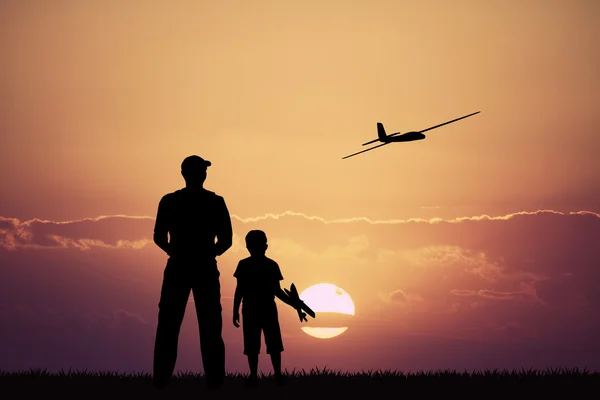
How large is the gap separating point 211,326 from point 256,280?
2.13m

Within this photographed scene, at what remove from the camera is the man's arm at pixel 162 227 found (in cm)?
1145

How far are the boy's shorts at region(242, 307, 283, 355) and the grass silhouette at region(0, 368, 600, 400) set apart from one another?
633mm

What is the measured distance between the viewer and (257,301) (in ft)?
44.4

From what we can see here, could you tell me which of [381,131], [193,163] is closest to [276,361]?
[193,163]

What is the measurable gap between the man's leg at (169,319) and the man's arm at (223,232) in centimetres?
71

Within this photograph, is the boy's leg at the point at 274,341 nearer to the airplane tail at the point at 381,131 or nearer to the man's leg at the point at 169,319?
the man's leg at the point at 169,319

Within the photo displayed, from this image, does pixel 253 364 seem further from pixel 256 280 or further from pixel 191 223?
pixel 191 223

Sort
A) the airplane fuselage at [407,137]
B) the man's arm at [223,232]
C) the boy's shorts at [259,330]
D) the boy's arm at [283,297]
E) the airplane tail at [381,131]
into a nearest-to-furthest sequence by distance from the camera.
→ 1. the man's arm at [223,232]
2. the boy's shorts at [259,330]
3. the boy's arm at [283,297]
4. the airplane fuselage at [407,137]
5. the airplane tail at [381,131]

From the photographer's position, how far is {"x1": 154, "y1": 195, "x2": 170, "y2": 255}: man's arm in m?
11.4

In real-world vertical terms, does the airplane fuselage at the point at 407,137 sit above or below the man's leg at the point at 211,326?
above

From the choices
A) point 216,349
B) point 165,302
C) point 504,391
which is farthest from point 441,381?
point 165,302

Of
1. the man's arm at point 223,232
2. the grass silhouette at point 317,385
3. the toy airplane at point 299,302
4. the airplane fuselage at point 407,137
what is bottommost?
the grass silhouette at point 317,385

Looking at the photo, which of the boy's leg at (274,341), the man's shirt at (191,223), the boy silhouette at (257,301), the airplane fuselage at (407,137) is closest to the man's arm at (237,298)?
the boy silhouette at (257,301)

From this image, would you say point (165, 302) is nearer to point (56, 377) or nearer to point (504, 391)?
point (56, 377)
